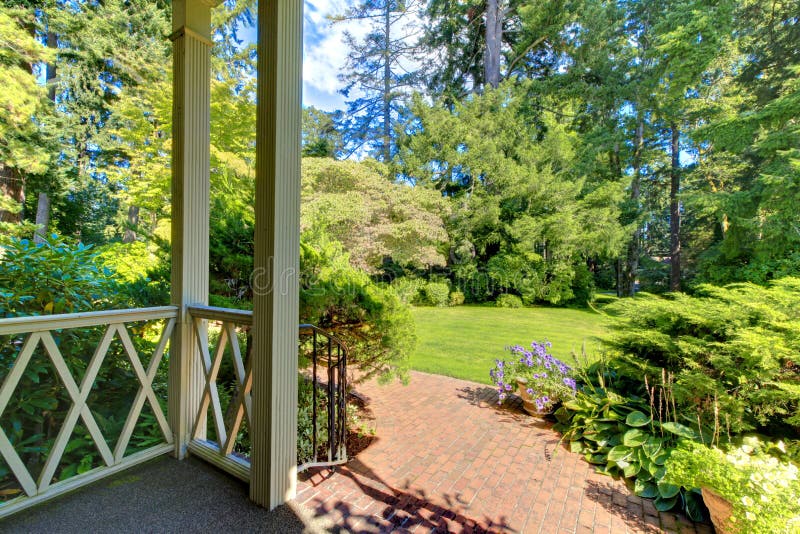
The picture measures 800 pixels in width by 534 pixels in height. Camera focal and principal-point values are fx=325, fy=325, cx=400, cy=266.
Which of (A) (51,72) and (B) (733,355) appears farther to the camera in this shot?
(A) (51,72)

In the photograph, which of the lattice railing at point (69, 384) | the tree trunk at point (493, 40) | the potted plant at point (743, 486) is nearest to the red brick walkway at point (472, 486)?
the potted plant at point (743, 486)

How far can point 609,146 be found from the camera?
11.9 metres

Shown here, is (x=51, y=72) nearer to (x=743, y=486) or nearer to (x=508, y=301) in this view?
(x=743, y=486)

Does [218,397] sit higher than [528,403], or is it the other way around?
[218,397]

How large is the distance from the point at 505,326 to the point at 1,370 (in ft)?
27.0

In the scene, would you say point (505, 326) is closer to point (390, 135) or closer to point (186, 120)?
point (186, 120)

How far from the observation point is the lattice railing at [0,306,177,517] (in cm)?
154

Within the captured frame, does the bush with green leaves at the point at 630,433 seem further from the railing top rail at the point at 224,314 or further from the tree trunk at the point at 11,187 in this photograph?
the tree trunk at the point at 11,187

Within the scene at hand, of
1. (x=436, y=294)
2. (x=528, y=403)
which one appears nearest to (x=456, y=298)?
(x=436, y=294)

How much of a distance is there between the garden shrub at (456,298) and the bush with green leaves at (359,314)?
9439mm

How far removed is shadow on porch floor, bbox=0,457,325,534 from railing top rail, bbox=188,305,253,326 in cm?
92

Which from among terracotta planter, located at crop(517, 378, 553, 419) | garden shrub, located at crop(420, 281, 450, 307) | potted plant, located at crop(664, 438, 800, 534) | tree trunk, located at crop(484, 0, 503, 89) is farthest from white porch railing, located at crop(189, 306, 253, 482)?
tree trunk, located at crop(484, 0, 503, 89)

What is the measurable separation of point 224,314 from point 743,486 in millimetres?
2784

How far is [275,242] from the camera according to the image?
5.24ft
